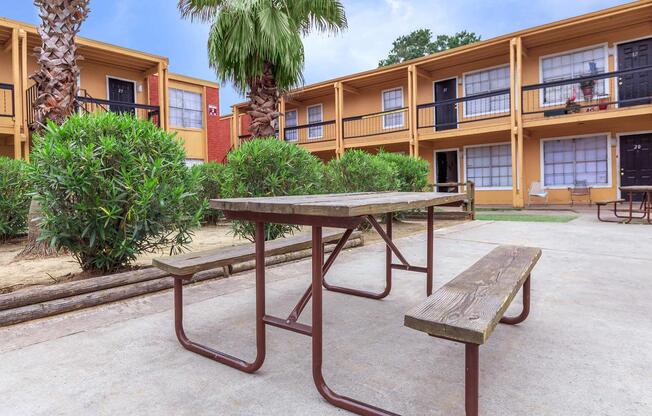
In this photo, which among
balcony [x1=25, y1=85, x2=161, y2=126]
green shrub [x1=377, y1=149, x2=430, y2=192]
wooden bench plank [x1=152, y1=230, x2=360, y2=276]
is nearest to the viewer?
wooden bench plank [x1=152, y1=230, x2=360, y2=276]

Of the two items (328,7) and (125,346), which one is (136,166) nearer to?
(125,346)

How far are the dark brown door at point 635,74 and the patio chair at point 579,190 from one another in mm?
2717

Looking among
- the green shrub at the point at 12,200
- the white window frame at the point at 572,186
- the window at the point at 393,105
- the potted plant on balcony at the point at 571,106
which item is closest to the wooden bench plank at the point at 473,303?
the green shrub at the point at 12,200

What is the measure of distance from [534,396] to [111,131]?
4190 mm

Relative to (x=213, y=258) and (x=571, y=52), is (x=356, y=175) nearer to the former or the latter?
(x=213, y=258)

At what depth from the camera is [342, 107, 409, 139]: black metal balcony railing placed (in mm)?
17453

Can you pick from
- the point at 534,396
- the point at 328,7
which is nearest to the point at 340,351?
the point at 534,396

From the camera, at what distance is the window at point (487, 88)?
1491 cm

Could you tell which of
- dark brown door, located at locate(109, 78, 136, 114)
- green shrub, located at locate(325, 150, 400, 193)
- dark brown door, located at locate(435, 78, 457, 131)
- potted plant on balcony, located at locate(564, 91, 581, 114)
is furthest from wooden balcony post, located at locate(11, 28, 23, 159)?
potted plant on balcony, located at locate(564, 91, 581, 114)

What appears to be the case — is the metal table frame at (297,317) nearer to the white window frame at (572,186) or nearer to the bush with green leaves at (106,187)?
the bush with green leaves at (106,187)

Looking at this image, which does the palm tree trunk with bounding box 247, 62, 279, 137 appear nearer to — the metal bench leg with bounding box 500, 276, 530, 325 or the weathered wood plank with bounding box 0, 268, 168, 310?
the weathered wood plank with bounding box 0, 268, 168, 310

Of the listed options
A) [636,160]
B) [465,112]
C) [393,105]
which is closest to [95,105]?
[393,105]

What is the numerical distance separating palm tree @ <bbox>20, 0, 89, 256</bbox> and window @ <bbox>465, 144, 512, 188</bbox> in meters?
13.8

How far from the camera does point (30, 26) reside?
11.4 metres
